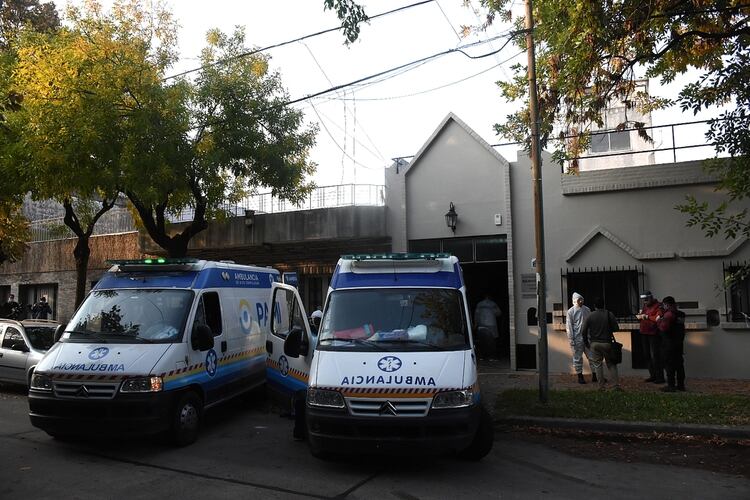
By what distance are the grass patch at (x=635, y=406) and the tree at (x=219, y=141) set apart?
7.47 m

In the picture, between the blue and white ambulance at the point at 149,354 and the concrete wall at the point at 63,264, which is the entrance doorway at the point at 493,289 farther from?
the concrete wall at the point at 63,264

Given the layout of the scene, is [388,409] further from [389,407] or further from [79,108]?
[79,108]

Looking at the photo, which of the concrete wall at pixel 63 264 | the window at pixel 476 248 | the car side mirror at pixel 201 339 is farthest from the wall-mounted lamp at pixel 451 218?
the concrete wall at pixel 63 264

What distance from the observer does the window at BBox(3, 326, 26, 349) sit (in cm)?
1101

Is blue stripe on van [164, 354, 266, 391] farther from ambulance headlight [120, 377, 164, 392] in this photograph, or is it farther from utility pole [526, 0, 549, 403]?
utility pole [526, 0, 549, 403]

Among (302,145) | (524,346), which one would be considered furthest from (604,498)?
(302,145)

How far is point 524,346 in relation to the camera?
510 inches

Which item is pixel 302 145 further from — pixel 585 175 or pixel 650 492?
pixel 650 492

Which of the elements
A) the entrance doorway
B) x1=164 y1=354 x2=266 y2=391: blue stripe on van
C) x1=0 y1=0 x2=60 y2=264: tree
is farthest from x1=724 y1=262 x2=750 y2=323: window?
x1=0 y1=0 x2=60 y2=264: tree

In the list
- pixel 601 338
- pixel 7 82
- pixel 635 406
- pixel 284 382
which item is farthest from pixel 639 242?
pixel 7 82

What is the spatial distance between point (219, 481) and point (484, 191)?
31.3 ft

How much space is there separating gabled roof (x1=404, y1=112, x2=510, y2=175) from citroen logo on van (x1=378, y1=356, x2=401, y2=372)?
8.51 meters

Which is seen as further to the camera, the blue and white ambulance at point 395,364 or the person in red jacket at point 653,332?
the person in red jacket at point 653,332

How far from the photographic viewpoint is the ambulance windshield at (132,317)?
285 inches
